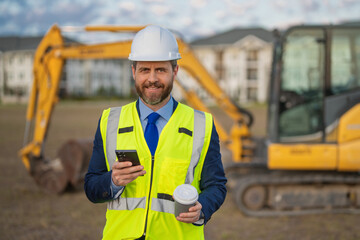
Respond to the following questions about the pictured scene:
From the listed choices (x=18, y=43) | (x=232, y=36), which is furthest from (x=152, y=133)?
(x=18, y=43)

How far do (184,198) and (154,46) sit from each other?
83cm

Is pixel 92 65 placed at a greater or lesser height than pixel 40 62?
greater

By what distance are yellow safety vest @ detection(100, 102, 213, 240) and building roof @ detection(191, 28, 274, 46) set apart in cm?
6386

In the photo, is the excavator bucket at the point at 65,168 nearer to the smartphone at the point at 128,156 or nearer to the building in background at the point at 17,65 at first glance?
the smartphone at the point at 128,156

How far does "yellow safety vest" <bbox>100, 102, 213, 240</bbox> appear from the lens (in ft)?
7.14

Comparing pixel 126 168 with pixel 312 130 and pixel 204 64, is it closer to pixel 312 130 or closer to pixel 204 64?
pixel 312 130

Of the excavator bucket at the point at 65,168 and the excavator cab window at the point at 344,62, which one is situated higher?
the excavator cab window at the point at 344,62

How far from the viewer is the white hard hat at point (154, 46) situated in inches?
86.0

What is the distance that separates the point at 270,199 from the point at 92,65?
66946mm

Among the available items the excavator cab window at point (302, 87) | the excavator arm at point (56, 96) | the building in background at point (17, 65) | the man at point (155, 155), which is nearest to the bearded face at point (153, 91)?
the man at point (155, 155)

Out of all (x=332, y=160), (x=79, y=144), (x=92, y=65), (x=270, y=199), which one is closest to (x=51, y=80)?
(x=79, y=144)

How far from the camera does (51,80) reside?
818cm

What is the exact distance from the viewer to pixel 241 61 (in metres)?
62.1

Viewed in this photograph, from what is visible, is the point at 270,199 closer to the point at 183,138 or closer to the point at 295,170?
the point at 295,170
